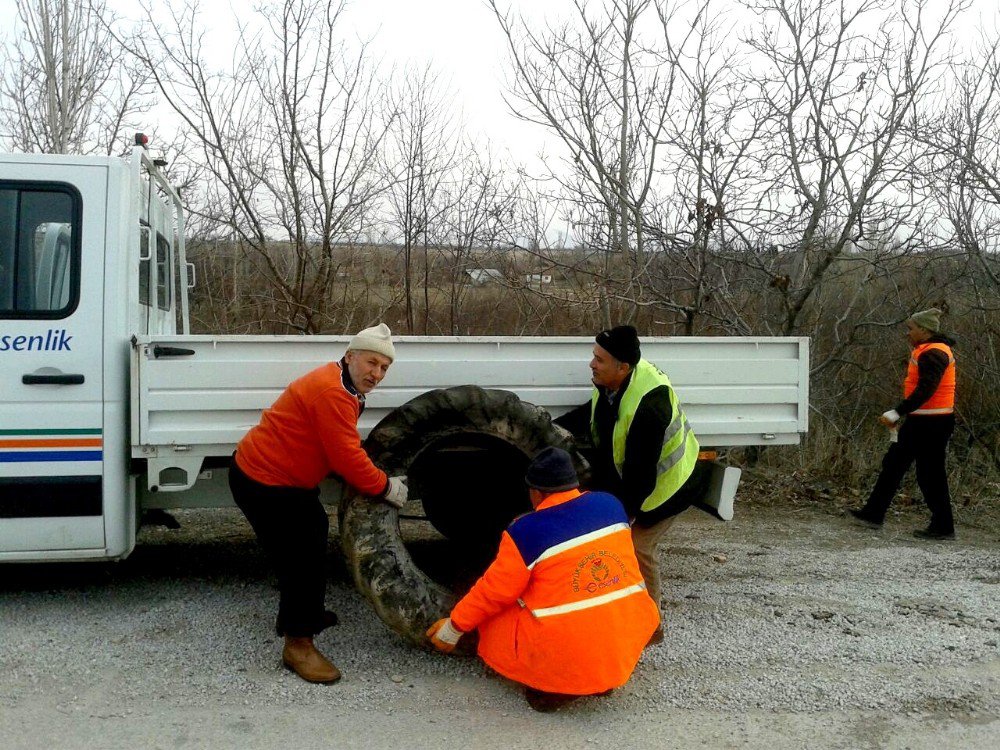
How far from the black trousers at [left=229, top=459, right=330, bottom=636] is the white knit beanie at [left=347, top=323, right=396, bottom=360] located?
27.5 inches

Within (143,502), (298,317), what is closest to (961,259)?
(298,317)

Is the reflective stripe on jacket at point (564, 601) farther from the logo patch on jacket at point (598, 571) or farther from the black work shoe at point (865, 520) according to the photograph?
the black work shoe at point (865, 520)

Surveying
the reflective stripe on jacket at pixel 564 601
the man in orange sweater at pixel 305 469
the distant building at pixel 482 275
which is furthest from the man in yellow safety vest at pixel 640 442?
the distant building at pixel 482 275

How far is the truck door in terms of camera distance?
4.27m

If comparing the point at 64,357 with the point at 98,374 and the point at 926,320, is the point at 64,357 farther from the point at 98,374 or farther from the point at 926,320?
the point at 926,320

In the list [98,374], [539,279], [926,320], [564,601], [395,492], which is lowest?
[564,601]

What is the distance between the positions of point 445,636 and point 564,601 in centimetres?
53

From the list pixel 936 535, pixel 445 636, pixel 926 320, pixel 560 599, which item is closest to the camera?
pixel 560 599

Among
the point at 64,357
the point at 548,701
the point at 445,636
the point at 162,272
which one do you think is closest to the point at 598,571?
the point at 548,701

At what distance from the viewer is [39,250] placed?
14.3ft

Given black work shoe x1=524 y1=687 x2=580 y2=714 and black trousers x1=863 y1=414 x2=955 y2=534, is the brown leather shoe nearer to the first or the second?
black work shoe x1=524 y1=687 x2=580 y2=714

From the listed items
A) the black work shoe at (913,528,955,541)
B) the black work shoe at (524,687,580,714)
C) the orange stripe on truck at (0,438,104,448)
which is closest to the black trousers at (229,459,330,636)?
the orange stripe on truck at (0,438,104,448)

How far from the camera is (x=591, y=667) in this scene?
354 centimetres

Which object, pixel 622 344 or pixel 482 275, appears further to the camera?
pixel 482 275
